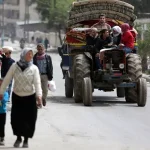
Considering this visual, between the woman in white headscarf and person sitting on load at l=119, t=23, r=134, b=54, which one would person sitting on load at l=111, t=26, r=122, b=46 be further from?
Answer: the woman in white headscarf

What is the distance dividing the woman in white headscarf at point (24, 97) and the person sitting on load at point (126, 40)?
900 centimetres

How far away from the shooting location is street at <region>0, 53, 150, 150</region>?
13.8 metres

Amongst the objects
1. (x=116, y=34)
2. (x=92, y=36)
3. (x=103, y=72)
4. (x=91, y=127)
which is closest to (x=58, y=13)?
(x=92, y=36)

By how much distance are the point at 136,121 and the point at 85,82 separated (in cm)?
362

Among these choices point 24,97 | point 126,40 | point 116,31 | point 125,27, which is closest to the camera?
point 24,97

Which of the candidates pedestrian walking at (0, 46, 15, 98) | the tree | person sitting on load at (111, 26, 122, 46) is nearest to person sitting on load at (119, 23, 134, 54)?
person sitting on load at (111, 26, 122, 46)

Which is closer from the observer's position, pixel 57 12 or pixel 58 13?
pixel 58 13

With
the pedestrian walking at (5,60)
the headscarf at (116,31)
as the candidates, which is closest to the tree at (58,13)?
the headscarf at (116,31)

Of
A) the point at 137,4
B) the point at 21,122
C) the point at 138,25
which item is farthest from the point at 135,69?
the point at 137,4

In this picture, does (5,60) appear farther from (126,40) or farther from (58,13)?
(58,13)

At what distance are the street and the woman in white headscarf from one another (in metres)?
0.35

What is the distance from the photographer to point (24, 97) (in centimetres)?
1302

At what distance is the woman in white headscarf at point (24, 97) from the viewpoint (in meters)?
13.0

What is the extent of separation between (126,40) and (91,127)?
6.08 m
